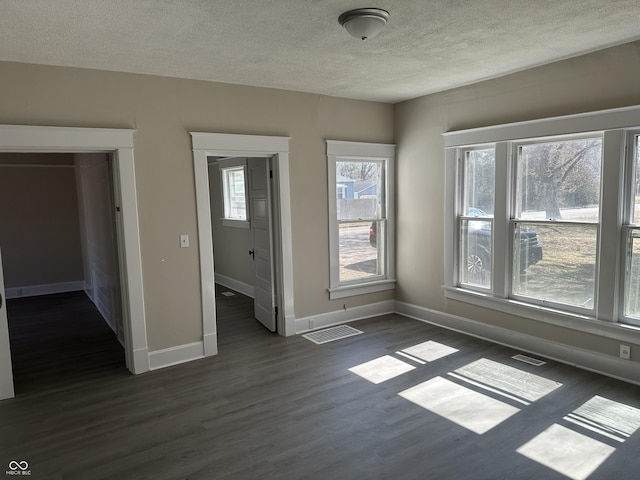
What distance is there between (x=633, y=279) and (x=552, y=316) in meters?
0.74

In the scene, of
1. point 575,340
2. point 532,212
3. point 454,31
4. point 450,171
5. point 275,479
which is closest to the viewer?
point 275,479

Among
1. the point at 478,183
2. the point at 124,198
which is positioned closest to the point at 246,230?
the point at 124,198

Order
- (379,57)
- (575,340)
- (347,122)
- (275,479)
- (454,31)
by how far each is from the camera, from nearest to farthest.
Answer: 1. (275,479)
2. (454,31)
3. (379,57)
4. (575,340)
5. (347,122)

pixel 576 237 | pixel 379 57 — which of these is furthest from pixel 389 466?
pixel 379 57

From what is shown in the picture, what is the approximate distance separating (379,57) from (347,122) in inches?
65.5

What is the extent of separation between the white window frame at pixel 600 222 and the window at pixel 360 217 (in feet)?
2.95

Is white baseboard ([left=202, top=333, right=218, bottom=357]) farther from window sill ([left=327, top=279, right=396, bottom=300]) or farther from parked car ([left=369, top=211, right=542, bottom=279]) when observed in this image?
parked car ([left=369, top=211, right=542, bottom=279])

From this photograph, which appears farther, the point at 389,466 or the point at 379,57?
the point at 379,57

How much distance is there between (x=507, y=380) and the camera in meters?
3.68

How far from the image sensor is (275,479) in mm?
2500

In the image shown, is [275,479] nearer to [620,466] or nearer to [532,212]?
[620,466]

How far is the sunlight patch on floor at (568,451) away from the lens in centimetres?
252

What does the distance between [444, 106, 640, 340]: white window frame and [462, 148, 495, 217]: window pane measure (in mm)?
99

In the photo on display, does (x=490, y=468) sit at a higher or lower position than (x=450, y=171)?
lower
